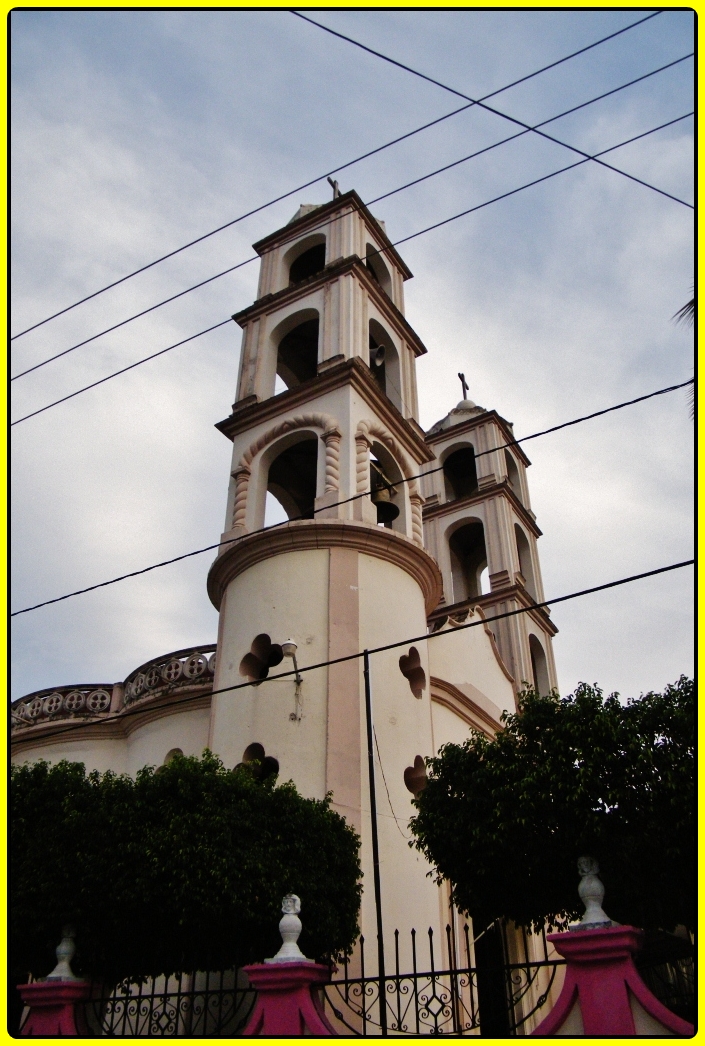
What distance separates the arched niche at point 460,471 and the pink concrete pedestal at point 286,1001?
78.9 ft

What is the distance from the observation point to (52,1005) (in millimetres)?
9969

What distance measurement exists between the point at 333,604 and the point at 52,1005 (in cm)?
736

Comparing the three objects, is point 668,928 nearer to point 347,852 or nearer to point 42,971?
point 347,852

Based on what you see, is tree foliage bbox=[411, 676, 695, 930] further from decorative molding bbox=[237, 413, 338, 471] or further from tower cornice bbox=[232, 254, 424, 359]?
tower cornice bbox=[232, 254, 424, 359]

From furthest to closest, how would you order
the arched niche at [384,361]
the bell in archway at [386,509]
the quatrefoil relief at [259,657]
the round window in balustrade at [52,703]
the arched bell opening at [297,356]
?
the arched bell opening at [297,356] < the arched niche at [384,361] < the round window in balustrade at [52,703] < the bell in archway at [386,509] < the quatrefoil relief at [259,657]

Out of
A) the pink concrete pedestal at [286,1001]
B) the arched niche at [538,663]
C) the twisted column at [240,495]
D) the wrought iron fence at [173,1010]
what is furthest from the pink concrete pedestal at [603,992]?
the arched niche at [538,663]

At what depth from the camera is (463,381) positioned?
3453cm

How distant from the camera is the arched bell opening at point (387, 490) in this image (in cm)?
1852

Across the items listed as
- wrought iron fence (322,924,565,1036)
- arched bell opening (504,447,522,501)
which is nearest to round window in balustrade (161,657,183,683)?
wrought iron fence (322,924,565,1036)

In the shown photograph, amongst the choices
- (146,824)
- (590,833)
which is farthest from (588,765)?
(146,824)

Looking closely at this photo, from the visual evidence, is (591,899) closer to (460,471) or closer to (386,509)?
(386,509)

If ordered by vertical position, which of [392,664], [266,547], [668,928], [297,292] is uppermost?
[297,292]

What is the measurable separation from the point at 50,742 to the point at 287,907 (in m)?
12.3

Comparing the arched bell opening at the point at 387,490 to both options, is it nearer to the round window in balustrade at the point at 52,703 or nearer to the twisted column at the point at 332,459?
the twisted column at the point at 332,459
